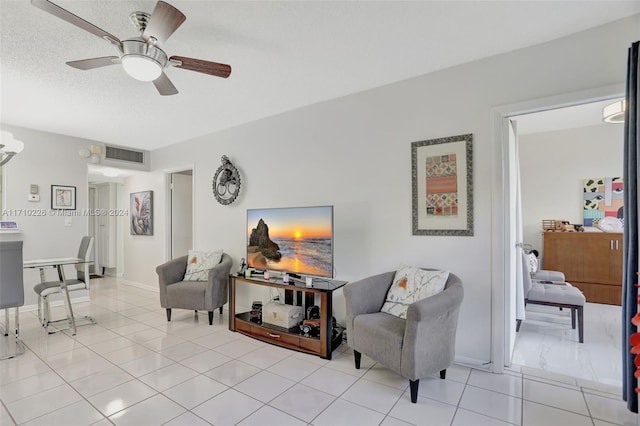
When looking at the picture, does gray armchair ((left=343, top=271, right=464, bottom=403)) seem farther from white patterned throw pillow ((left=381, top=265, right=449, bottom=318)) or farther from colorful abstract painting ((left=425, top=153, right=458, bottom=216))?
colorful abstract painting ((left=425, top=153, right=458, bottom=216))

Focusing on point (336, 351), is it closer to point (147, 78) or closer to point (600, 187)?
point (147, 78)

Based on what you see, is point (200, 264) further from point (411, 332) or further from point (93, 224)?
point (93, 224)

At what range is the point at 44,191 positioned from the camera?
446cm

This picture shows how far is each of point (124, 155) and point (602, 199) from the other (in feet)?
25.1

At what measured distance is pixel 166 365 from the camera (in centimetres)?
259

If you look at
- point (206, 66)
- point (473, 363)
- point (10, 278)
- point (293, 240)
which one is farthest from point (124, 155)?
point (473, 363)

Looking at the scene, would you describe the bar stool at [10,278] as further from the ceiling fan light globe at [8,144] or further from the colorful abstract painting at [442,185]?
the colorful abstract painting at [442,185]

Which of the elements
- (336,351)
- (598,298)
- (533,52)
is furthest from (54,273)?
(598,298)

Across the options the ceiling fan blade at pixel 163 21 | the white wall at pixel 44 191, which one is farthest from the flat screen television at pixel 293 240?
the white wall at pixel 44 191

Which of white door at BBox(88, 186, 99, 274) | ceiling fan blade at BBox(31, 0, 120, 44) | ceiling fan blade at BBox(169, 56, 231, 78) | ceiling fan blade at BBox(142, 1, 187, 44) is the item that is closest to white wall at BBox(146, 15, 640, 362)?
ceiling fan blade at BBox(169, 56, 231, 78)

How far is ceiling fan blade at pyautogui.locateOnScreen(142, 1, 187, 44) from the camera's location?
1.58 meters

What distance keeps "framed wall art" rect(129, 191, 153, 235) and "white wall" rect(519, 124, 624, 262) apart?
6.47m

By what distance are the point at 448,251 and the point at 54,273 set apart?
5.36m

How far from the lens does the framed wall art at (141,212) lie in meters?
5.49
